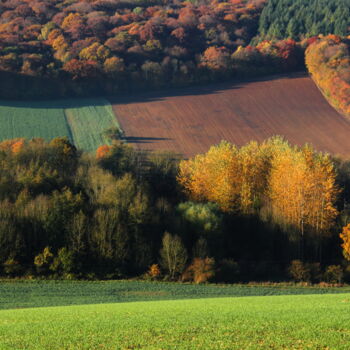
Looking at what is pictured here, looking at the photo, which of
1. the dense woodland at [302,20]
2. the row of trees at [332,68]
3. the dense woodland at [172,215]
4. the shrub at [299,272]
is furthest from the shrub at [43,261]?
the dense woodland at [302,20]

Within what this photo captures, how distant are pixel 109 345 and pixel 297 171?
35.7 metres

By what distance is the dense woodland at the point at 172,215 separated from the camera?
42000 millimetres

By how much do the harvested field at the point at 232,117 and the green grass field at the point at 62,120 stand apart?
3.16m

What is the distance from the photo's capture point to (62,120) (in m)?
77.3

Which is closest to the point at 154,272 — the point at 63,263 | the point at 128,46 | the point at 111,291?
the point at 111,291

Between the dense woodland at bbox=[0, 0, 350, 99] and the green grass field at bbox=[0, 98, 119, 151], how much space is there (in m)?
3.39

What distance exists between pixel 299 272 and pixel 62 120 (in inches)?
1874

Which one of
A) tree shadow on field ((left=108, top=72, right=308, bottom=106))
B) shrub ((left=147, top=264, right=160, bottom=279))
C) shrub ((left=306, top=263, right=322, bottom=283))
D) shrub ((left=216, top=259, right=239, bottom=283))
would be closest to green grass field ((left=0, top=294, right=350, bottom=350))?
shrub ((left=147, top=264, right=160, bottom=279))

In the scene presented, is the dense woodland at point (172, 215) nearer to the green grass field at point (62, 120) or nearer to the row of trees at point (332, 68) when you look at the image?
the green grass field at point (62, 120)

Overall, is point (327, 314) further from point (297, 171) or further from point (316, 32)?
point (316, 32)

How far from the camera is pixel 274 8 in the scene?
129 meters

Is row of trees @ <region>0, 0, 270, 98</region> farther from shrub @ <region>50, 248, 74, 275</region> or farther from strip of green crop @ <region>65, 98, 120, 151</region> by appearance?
shrub @ <region>50, 248, 74, 275</region>

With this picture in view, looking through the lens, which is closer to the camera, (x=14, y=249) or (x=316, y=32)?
(x=14, y=249)

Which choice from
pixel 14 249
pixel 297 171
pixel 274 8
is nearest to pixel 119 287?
pixel 14 249
